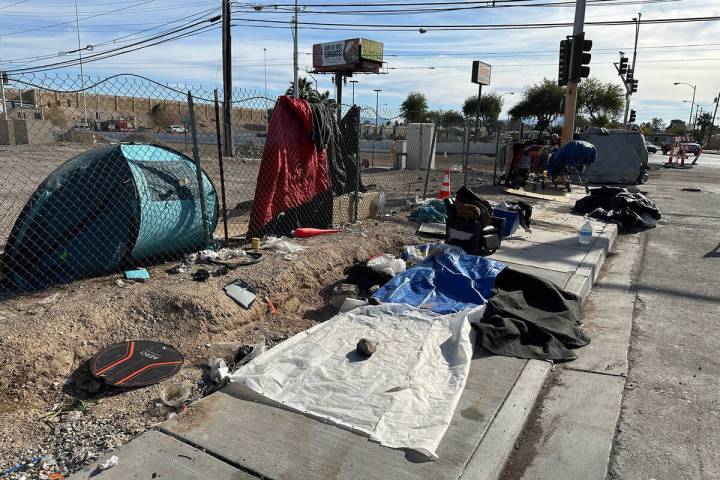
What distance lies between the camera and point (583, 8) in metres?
16.2

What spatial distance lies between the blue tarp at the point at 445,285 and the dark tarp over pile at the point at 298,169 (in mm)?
2269

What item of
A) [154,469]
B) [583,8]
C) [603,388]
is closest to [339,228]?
[603,388]

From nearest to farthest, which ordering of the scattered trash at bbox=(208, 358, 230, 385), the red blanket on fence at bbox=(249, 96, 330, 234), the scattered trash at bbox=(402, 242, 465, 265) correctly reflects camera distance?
1. the scattered trash at bbox=(208, 358, 230, 385)
2. the scattered trash at bbox=(402, 242, 465, 265)
3. the red blanket on fence at bbox=(249, 96, 330, 234)

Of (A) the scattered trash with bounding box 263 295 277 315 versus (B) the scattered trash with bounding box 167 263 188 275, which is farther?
(B) the scattered trash with bounding box 167 263 188 275

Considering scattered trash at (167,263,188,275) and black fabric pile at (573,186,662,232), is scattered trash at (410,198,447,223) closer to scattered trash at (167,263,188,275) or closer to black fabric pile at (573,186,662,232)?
black fabric pile at (573,186,662,232)

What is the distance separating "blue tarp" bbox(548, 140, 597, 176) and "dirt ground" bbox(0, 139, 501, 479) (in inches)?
401

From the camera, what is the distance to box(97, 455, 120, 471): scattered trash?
8.55 feet

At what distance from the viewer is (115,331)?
405cm

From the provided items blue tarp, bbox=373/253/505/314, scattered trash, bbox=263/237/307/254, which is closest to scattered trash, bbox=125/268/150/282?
scattered trash, bbox=263/237/307/254

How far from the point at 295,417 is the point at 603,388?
7.51ft

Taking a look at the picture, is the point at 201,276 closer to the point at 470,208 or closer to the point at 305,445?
the point at 305,445

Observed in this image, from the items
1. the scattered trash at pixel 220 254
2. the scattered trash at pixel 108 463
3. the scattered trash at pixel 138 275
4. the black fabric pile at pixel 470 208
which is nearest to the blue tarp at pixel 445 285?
the black fabric pile at pixel 470 208

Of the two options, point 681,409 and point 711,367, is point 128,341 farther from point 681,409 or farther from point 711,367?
point 711,367

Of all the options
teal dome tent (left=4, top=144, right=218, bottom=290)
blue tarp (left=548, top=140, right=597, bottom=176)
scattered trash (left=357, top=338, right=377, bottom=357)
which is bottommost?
scattered trash (left=357, top=338, right=377, bottom=357)
